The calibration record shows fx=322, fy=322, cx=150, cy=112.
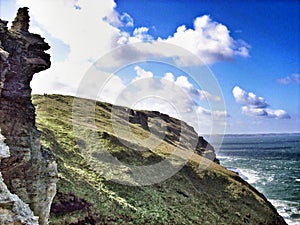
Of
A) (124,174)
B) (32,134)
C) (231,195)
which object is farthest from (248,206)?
(32,134)

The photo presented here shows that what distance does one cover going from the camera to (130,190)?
46219 mm

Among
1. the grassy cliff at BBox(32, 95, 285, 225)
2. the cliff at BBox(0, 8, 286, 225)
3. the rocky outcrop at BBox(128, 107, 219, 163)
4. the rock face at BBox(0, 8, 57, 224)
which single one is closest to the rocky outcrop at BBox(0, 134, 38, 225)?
the cliff at BBox(0, 8, 286, 225)

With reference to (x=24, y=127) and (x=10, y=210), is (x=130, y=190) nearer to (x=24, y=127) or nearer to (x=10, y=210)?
(x=24, y=127)

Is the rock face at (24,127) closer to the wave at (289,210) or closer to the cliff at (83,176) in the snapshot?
the cliff at (83,176)

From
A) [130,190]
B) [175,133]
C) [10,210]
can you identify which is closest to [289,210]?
[130,190]

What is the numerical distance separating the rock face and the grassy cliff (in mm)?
9342

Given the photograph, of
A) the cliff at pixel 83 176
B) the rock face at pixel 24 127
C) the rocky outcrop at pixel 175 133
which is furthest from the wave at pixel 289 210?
the rock face at pixel 24 127

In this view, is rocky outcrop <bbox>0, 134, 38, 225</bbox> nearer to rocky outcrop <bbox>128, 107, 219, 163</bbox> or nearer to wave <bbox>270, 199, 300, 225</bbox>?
wave <bbox>270, 199, 300, 225</bbox>

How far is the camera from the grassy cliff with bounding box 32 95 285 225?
36.8m

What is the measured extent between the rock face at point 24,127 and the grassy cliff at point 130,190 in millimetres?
9342

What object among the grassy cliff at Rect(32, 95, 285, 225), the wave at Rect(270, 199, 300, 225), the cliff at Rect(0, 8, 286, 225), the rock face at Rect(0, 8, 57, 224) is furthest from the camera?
the wave at Rect(270, 199, 300, 225)

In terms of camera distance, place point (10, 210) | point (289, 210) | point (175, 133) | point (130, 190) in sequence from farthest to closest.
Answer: point (175, 133) → point (289, 210) → point (130, 190) → point (10, 210)

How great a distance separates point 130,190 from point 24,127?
25577mm

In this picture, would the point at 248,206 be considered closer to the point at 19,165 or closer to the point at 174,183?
the point at 174,183
